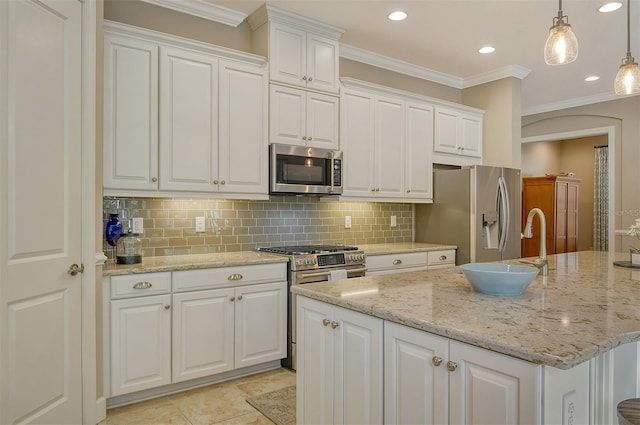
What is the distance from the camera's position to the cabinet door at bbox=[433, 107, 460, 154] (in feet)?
15.2

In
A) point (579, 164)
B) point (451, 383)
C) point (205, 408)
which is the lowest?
point (205, 408)

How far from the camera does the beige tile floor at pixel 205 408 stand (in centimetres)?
257

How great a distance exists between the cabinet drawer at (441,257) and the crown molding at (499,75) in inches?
81.3

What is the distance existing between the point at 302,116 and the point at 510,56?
→ 2351 millimetres

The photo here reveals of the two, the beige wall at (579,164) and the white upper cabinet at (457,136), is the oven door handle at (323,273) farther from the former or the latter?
the beige wall at (579,164)

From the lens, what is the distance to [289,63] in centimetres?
357

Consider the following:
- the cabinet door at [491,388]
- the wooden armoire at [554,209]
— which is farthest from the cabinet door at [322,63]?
the wooden armoire at [554,209]

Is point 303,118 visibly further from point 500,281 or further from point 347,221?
point 500,281

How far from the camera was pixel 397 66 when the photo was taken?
4.66 metres

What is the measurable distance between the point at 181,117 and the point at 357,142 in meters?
1.64

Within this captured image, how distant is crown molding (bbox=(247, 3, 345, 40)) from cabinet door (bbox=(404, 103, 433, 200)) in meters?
1.15

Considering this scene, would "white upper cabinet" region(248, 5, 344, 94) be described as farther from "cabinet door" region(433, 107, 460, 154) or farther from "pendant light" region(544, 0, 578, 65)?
"pendant light" region(544, 0, 578, 65)

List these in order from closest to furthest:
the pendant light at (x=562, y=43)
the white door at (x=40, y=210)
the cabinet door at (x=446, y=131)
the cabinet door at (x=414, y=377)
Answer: the cabinet door at (x=414, y=377) < the white door at (x=40, y=210) < the pendant light at (x=562, y=43) < the cabinet door at (x=446, y=131)

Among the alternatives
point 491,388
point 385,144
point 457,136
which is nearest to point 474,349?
point 491,388
